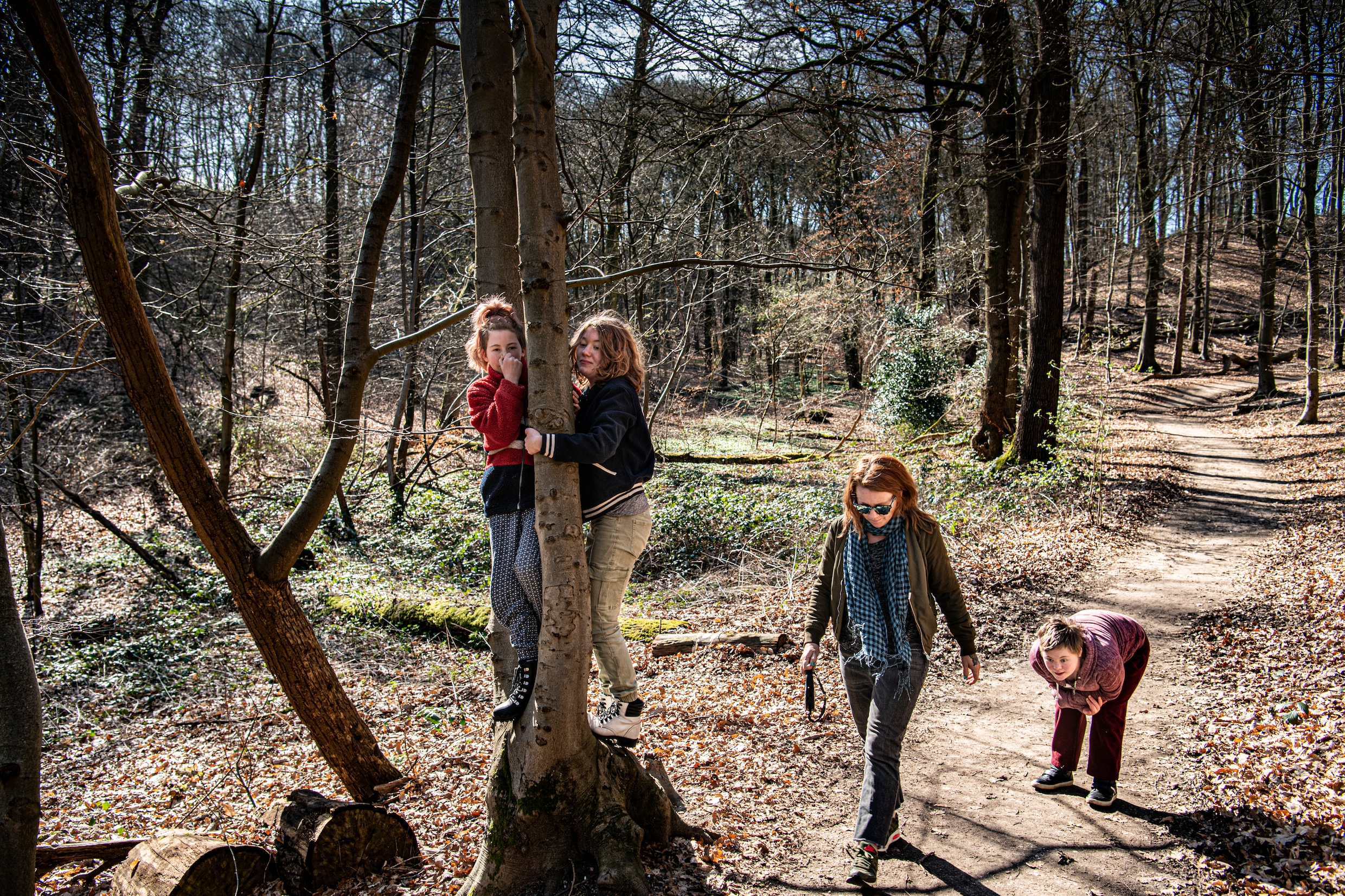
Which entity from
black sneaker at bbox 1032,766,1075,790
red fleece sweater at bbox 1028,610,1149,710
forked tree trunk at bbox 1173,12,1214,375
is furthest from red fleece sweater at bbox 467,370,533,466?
forked tree trunk at bbox 1173,12,1214,375

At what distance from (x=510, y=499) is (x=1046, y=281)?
10836mm

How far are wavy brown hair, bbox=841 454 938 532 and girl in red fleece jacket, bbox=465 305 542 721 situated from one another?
1.37 meters

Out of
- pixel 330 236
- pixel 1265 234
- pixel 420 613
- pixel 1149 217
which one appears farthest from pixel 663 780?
pixel 1149 217

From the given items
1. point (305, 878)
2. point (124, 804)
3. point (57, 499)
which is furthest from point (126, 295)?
point (57, 499)

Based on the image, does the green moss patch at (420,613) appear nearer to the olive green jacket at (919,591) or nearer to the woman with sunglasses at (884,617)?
the olive green jacket at (919,591)

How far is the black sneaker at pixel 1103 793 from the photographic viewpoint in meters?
3.73

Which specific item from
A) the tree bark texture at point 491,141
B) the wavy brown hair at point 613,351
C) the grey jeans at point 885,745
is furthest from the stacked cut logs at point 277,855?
the tree bark texture at point 491,141

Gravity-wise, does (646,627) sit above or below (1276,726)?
below

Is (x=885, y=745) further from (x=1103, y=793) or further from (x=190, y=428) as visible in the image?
(x=190, y=428)

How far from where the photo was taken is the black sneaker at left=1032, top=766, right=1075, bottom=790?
392 cm

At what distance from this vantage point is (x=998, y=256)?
12.7 m

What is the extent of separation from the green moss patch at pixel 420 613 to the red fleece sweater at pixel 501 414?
14.8ft

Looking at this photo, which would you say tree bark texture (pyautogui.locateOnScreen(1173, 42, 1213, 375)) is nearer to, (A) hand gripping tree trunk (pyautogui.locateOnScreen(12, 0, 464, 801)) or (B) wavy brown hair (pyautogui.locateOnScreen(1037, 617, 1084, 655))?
(B) wavy brown hair (pyautogui.locateOnScreen(1037, 617, 1084, 655))

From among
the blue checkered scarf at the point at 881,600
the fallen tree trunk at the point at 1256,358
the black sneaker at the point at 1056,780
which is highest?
the fallen tree trunk at the point at 1256,358
